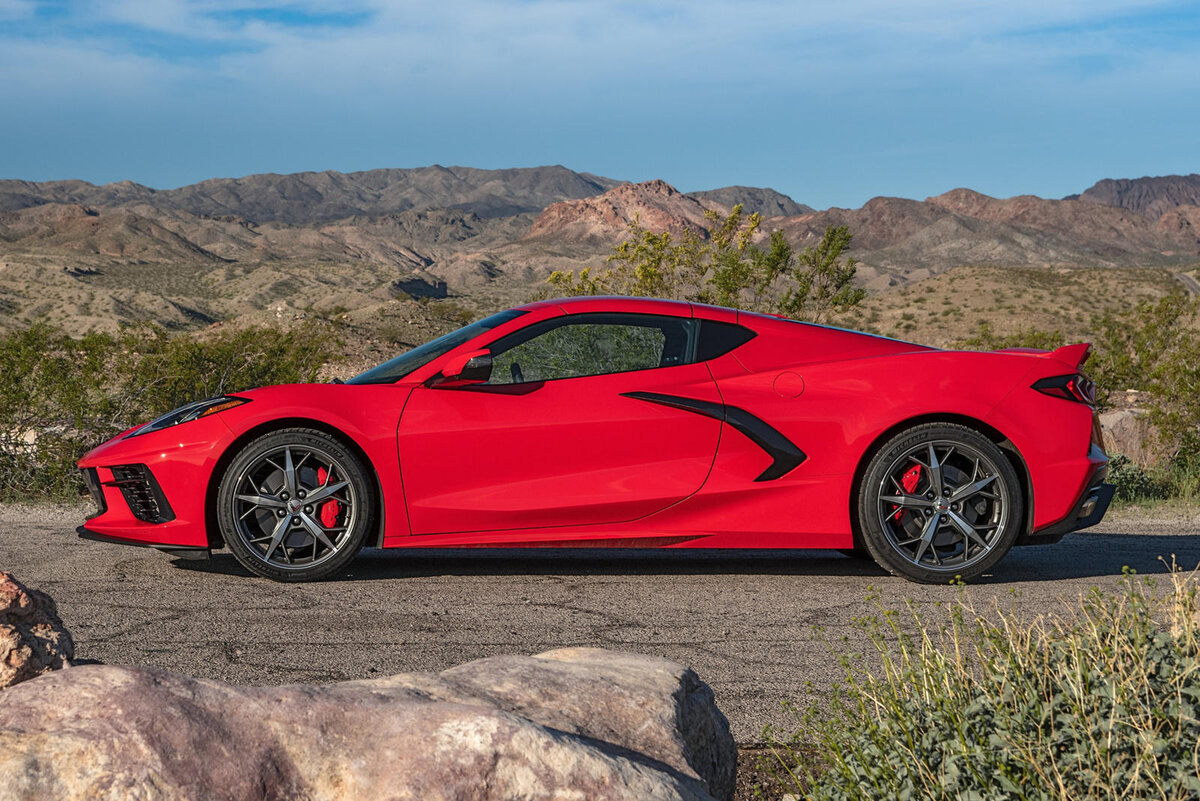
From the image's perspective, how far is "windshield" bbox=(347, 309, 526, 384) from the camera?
20.2ft

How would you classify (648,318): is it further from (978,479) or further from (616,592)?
(978,479)

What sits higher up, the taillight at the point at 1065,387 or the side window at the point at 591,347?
the side window at the point at 591,347

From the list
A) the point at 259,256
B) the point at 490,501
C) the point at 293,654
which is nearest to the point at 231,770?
the point at 293,654

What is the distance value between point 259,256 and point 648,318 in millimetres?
156258

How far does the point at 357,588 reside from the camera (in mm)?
5914

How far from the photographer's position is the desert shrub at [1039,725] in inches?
96.0

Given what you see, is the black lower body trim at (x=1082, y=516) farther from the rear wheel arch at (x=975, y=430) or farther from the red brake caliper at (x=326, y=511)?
the red brake caliper at (x=326, y=511)

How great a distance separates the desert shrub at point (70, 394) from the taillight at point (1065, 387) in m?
7.56

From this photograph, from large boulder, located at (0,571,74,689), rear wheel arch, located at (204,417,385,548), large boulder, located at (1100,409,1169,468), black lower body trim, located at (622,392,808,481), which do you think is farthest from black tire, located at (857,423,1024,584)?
large boulder, located at (1100,409,1169,468)

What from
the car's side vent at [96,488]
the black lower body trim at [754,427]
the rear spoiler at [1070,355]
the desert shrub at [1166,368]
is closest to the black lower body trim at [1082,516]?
the rear spoiler at [1070,355]

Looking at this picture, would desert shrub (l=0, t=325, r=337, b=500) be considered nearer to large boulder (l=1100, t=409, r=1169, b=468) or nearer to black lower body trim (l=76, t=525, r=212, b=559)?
black lower body trim (l=76, t=525, r=212, b=559)

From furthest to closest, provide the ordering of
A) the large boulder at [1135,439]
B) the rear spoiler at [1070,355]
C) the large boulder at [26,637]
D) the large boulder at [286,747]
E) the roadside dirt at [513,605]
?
the large boulder at [1135,439], the rear spoiler at [1070,355], the roadside dirt at [513,605], the large boulder at [26,637], the large boulder at [286,747]

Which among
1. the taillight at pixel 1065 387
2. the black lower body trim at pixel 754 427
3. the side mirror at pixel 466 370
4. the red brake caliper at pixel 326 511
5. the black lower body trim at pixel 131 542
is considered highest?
the side mirror at pixel 466 370

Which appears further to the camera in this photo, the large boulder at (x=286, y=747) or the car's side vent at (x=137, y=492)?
the car's side vent at (x=137, y=492)
